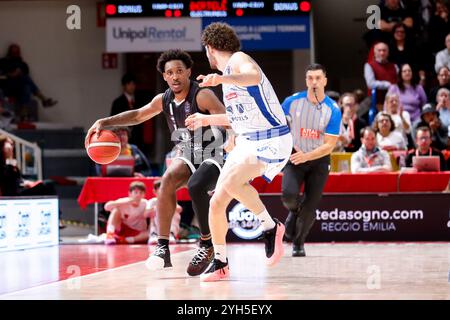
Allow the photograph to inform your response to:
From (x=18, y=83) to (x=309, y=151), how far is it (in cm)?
980

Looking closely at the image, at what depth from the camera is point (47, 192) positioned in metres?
12.7

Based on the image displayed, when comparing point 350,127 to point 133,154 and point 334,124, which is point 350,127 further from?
point 334,124

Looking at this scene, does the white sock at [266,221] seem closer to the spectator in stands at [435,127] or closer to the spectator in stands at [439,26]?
the spectator in stands at [435,127]

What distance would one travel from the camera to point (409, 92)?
1433 centimetres

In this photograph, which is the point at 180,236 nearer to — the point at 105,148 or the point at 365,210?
the point at 365,210

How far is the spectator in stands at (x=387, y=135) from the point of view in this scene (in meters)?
12.6

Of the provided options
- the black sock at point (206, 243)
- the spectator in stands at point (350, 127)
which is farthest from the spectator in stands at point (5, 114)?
the black sock at point (206, 243)

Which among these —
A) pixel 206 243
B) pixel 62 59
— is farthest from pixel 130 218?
pixel 62 59

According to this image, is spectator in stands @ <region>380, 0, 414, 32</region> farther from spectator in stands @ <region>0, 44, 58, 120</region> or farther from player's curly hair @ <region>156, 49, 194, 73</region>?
player's curly hair @ <region>156, 49, 194, 73</region>

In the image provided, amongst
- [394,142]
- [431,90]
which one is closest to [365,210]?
[394,142]

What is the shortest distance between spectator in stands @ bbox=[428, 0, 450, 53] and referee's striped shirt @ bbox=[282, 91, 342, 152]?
7.12 meters

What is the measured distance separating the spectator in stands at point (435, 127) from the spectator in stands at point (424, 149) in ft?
1.84

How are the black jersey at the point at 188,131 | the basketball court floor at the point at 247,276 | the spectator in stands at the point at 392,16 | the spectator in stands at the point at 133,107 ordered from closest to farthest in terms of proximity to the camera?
the basketball court floor at the point at 247,276, the black jersey at the point at 188,131, the spectator in stands at the point at 392,16, the spectator in stands at the point at 133,107

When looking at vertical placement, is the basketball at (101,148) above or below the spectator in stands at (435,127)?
below
